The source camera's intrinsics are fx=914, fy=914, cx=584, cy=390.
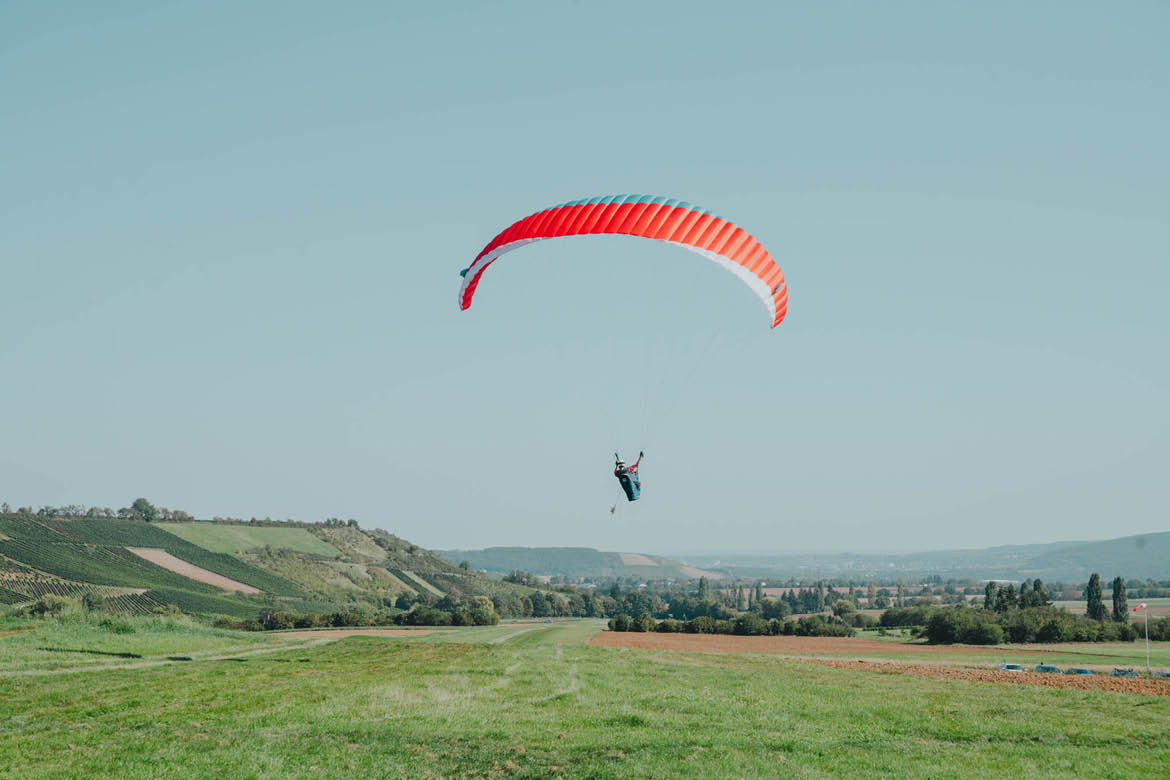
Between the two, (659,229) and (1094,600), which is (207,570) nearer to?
(1094,600)

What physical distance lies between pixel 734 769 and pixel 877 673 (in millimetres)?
24773

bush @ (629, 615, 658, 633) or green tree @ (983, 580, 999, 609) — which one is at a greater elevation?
green tree @ (983, 580, 999, 609)

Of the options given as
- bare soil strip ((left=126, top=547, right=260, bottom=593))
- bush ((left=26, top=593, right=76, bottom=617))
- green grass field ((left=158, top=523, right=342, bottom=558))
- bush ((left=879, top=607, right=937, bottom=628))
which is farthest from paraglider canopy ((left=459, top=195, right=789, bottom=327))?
green grass field ((left=158, top=523, right=342, bottom=558))

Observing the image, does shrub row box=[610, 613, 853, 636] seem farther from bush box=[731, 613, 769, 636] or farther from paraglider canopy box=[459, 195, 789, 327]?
paraglider canopy box=[459, 195, 789, 327]

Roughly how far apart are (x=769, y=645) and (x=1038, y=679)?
1253 inches

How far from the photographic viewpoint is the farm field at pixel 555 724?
64.3 feet

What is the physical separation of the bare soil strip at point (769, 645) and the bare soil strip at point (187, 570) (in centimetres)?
7527

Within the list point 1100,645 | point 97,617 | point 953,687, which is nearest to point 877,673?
point 953,687

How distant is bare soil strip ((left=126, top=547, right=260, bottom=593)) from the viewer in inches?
5226

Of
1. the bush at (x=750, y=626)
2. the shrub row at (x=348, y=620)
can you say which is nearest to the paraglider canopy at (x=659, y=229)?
the bush at (x=750, y=626)

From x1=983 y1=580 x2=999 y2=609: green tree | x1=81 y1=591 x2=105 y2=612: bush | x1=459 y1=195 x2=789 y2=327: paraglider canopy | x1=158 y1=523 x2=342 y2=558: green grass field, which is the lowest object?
x1=81 y1=591 x2=105 y2=612: bush

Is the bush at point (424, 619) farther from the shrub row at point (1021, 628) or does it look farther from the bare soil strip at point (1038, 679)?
the bare soil strip at point (1038, 679)

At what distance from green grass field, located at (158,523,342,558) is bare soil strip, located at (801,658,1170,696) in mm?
139577

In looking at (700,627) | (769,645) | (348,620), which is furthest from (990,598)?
(348,620)
